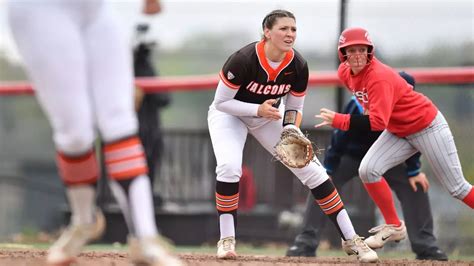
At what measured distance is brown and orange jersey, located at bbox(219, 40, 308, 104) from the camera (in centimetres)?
724

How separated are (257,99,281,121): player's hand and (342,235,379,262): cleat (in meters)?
1.00

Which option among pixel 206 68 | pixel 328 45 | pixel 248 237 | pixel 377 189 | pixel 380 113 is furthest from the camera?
pixel 206 68

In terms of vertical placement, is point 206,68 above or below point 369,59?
below

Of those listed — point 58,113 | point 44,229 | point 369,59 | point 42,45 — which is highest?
point 42,45

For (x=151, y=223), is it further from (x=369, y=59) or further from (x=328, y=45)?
(x=328, y=45)

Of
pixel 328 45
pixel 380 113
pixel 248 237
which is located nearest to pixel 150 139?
pixel 248 237

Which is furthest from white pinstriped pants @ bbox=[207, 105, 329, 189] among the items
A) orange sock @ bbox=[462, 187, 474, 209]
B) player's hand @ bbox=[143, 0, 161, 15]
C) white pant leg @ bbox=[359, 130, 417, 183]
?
player's hand @ bbox=[143, 0, 161, 15]

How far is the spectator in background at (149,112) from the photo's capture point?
12047 mm

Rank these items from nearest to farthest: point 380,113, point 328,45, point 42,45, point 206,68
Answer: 1. point 42,45
2. point 380,113
3. point 328,45
4. point 206,68

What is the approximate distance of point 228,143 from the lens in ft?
24.3

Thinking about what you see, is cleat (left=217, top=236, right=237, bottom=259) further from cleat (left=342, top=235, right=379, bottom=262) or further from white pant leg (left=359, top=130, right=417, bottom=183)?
white pant leg (left=359, top=130, right=417, bottom=183)

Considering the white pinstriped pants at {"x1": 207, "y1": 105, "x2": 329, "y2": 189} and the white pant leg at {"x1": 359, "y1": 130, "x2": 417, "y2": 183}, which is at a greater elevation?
the white pinstriped pants at {"x1": 207, "y1": 105, "x2": 329, "y2": 189}

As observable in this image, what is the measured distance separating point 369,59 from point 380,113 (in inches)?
19.1

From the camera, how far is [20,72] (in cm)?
1457
